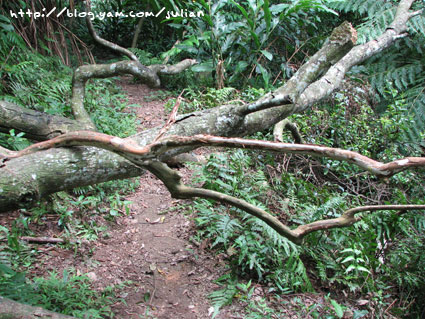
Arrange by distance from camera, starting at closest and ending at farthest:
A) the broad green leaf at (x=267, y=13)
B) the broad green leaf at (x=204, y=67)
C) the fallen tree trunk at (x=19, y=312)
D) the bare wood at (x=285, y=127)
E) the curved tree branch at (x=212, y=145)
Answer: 1. the curved tree branch at (x=212, y=145)
2. the fallen tree trunk at (x=19, y=312)
3. the bare wood at (x=285, y=127)
4. the broad green leaf at (x=267, y=13)
5. the broad green leaf at (x=204, y=67)

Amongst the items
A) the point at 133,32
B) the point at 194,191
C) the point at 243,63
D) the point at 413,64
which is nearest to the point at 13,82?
the point at 194,191

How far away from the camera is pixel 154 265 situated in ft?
10.2

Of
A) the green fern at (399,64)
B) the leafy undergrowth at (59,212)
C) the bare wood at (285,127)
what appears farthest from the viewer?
the green fern at (399,64)

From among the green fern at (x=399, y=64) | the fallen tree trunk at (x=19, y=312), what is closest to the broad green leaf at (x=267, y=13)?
the green fern at (x=399, y=64)

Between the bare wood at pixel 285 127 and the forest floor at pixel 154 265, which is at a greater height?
the bare wood at pixel 285 127

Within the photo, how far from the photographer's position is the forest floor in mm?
2750

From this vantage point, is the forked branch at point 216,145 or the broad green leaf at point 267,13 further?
the broad green leaf at point 267,13

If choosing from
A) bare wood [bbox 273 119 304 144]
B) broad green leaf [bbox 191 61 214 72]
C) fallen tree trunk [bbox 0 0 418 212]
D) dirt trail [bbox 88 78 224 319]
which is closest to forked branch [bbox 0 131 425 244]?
fallen tree trunk [bbox 0 0 418 212]

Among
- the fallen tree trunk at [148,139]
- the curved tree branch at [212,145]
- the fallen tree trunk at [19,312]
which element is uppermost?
the curved tree branch at [212,145]

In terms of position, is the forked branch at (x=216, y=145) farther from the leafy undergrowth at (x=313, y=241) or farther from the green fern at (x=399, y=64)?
the green fern at (x=399, y=64)

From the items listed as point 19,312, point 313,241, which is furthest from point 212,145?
point 313,241

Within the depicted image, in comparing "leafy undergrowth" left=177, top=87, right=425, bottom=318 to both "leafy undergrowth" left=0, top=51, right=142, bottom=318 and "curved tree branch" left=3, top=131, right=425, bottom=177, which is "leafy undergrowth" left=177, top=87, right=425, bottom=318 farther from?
"curved tree branch" left=3, top=131, right=425, bottom=177

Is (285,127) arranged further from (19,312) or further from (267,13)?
Result: (19,312)

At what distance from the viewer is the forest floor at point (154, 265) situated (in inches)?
108
